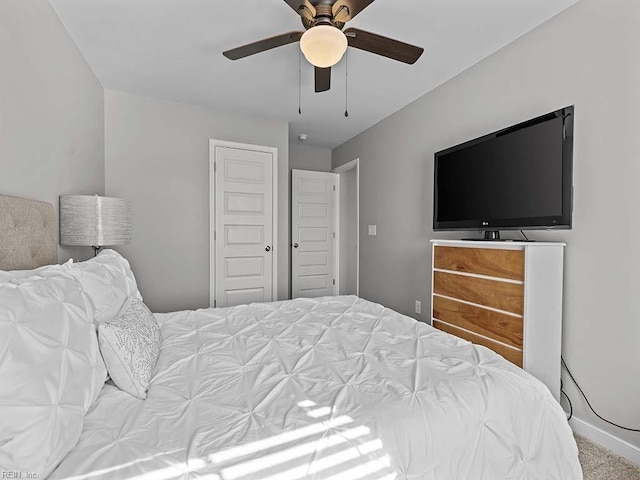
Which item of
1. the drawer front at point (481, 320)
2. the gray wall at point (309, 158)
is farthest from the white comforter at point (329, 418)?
the gray wall at point (309, 158)

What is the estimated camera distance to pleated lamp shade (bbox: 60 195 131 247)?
2.16m

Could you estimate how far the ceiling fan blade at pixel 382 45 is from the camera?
1804mm

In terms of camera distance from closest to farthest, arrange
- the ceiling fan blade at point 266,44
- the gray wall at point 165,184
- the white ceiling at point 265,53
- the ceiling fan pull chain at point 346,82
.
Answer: the ceiling fan blade at point 266,44, the white ceiling at point 265,53, the ceiling fan pull chain at point 346,82, the gray wall at point 165,184

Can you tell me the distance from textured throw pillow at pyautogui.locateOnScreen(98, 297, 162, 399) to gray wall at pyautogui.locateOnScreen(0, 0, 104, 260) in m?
0.96

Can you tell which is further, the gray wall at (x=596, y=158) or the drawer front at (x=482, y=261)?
the drawer front at (x=482, y=261)

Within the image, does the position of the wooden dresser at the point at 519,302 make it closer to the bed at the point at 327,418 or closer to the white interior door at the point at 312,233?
the bed at the point at 327,418

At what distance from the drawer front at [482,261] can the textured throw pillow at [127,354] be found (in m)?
1.94

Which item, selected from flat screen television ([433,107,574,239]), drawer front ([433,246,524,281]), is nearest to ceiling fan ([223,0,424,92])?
flat screen television ([433,107,574,239])

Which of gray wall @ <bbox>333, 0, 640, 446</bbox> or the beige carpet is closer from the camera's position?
the beige carpet

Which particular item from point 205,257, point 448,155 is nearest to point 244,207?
point 205,257

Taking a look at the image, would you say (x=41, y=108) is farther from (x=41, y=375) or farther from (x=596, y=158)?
(x=596, y=158)

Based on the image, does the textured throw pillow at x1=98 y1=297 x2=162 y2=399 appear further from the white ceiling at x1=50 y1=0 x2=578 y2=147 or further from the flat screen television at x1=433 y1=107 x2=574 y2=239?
the flat screen television at x1=433 y1=107 x2=574 y2=239

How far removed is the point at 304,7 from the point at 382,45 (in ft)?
1.66

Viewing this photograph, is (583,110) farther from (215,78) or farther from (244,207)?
(244,207)
